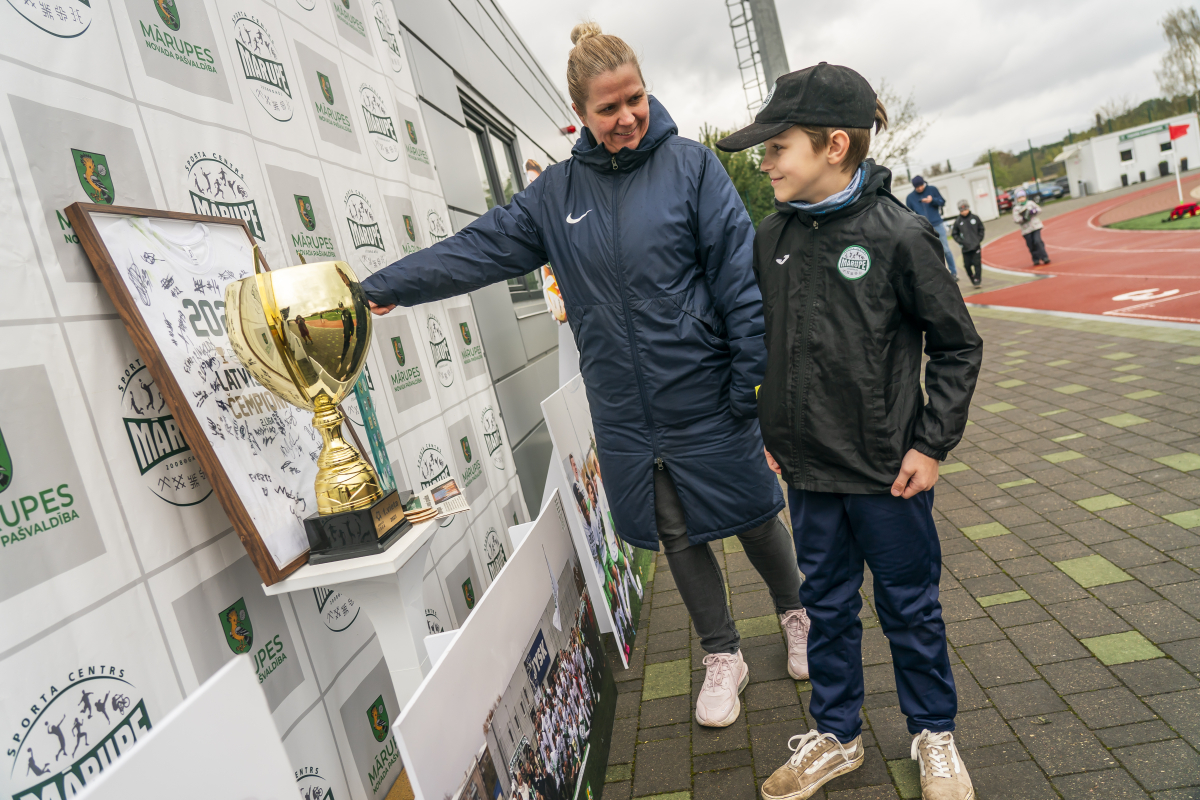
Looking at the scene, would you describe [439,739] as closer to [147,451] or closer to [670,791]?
[147,451]

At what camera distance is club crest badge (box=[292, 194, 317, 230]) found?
2.33 meters

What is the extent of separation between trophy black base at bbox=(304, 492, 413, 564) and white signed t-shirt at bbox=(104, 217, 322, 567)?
0.05 m

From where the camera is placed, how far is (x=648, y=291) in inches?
90.4

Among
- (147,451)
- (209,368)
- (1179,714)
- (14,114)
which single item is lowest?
(1179,714)

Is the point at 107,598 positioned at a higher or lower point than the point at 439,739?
higher

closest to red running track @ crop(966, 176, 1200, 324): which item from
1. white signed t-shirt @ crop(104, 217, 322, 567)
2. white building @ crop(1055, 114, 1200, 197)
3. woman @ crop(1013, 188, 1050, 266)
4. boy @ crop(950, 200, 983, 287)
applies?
woman @ crop(1013, 188, 1050, 266)

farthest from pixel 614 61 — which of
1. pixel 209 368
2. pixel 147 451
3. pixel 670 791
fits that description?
pixel 670 791

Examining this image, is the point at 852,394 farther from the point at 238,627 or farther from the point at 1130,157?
the point at 1130,157

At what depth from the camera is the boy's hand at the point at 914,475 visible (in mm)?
1858

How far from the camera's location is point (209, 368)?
157cm

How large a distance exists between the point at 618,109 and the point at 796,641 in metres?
2.06

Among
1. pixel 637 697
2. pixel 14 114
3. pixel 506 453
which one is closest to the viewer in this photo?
pixel 14 114

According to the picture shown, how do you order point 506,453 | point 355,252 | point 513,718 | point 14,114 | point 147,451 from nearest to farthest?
point 14,114, point 147,451, point 513,718, point 355,252, point 506,453

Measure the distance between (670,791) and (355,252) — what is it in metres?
2.18
